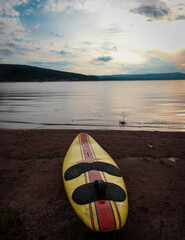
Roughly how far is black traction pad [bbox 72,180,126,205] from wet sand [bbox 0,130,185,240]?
2.22ft

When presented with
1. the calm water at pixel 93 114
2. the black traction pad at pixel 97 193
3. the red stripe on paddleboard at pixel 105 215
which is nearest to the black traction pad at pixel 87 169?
the black traction pad at pixel 97 193

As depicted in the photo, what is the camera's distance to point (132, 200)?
471 centimetres

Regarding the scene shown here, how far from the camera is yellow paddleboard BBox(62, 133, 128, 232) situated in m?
3.22

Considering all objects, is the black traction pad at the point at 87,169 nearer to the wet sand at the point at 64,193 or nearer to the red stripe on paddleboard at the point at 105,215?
Answer: the wet sand at the point at 64,193

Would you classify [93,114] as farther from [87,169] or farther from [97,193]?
[97,193]

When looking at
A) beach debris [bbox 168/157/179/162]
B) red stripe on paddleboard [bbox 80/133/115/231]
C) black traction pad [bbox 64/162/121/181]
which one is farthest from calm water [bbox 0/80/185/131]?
red stripe on paddleboard [bbox 80/133/115/231]

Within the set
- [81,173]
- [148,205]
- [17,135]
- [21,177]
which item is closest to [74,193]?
[81,173]

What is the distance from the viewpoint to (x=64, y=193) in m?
4.95

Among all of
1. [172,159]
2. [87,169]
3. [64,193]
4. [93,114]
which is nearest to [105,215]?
[87,169]

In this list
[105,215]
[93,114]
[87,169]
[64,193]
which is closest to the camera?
[105,215]

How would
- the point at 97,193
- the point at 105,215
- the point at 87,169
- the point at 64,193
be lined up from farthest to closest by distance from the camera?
the point at 64,193 < the point at 87,169 < the point at 97,193 < the point at 105,215

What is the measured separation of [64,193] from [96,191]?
1.70 metres

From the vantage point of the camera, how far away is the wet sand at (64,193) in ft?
12.1

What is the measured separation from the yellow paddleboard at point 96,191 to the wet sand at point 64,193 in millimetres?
588
